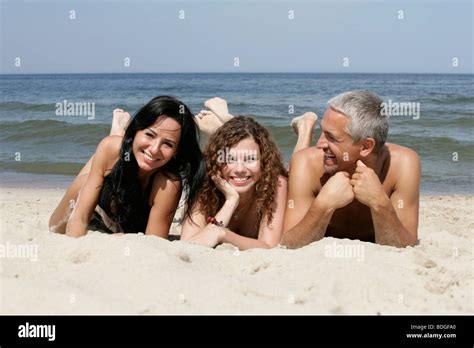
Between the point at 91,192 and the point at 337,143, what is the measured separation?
1.86m

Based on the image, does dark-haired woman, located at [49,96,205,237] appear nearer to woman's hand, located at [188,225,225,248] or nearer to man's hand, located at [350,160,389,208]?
woman's hand, located at [188,225,225,248]

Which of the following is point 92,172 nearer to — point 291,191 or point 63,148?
point 291,191

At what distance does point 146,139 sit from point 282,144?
7.85 meters

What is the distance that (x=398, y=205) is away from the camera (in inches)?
193

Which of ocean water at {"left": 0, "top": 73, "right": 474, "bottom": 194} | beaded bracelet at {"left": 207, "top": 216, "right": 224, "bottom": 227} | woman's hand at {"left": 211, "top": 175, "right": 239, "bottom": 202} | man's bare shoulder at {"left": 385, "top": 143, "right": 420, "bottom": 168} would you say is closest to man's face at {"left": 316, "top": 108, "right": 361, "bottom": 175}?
man's bare shoulder at {"left": 385, "top": 143, "right": 420, "bottom": 168}

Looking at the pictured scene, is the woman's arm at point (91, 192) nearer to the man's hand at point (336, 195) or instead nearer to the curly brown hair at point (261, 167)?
the curly brown hair at point (261, 167)

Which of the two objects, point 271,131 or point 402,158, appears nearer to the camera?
point 402,158

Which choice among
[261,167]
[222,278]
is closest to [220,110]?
[261,167]

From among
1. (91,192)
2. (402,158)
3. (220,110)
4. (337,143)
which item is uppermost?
(220,110)

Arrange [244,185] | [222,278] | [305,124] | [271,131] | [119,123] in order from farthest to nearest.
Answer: [271,131], [305,124], [119,123], [244,185], [222,278]

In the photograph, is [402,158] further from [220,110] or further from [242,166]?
A: [220,110]

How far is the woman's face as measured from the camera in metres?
4.87

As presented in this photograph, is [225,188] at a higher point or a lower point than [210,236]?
higher
